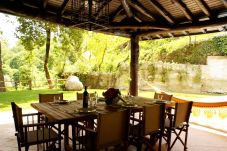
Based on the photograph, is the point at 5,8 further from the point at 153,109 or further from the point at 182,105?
the point at 182,105

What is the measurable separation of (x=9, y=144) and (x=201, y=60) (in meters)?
11.4

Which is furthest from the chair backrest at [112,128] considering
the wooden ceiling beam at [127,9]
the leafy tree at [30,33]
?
the leafy tree at [30,33]

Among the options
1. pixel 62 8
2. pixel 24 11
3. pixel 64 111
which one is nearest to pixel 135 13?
pixel 62 8

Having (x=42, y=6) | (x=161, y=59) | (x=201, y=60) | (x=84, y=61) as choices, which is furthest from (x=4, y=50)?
(x=42, y=6)

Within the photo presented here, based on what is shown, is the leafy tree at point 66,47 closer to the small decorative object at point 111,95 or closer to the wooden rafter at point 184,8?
the wooden rafter at point 184,8

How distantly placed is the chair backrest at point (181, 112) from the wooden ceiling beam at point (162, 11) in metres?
2.40

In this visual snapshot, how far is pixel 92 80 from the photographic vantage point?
505 inches

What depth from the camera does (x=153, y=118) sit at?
9.86 feet

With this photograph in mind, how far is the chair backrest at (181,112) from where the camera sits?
329 cm

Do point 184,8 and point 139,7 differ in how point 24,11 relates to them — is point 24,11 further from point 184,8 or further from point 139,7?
point 184,8

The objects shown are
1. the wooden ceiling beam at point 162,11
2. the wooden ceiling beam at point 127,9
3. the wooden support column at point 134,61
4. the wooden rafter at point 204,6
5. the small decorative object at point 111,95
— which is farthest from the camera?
the wooden support column at point 134,61

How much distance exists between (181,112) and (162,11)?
8.41 ft

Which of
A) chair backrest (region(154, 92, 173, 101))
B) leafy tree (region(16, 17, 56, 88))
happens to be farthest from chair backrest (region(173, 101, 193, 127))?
leafy tree (region(16, 17, 56, 88))

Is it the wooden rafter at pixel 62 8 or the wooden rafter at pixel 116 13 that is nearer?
the wooden rafter at pixel 62 8
